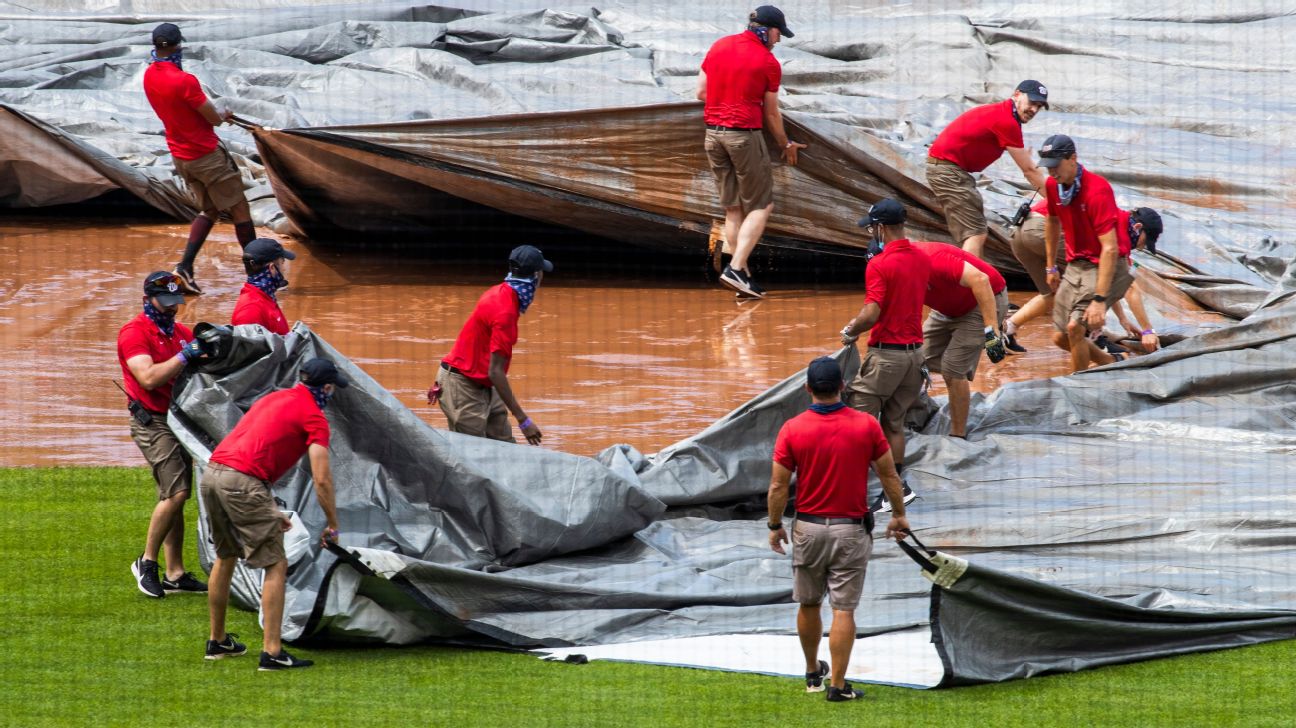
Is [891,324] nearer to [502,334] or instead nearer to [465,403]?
[502,334]

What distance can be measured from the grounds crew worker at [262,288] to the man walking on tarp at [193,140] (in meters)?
3.02

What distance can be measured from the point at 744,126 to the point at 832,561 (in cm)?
599

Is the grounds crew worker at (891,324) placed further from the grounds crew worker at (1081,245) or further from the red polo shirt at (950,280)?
the grounds crew worker at (1081,245)

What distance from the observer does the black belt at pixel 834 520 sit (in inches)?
224

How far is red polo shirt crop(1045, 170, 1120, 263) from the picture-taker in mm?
8906

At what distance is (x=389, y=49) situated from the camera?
15508 millimetres

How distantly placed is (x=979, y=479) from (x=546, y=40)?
30.9 feet

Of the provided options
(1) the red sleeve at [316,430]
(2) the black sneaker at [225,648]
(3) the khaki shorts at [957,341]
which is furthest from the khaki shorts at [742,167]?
(2) the black sneaker at [225,648]

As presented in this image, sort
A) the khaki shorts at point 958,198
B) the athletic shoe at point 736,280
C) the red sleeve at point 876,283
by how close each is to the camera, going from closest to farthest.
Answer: the red sleeve at point 876,283 < the khaki shorts at point 958,198 < the athletic shoe at point 736,280

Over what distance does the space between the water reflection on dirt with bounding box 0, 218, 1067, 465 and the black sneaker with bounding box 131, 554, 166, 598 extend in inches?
80.2

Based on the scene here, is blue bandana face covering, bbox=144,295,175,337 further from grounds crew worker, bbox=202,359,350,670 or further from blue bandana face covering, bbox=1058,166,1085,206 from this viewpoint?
blue bandana face covering, bbox=1058,166,1085,206

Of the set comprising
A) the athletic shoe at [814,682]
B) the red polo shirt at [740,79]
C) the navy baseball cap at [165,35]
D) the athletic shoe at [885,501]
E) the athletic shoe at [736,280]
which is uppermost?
the navy baseball cap at [165,35]

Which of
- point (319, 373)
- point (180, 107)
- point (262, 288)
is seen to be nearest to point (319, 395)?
point (319, 373)

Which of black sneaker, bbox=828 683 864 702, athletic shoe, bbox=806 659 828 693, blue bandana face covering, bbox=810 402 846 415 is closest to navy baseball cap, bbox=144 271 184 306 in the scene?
blue bandana face covering, bbox=810 402 846 415
